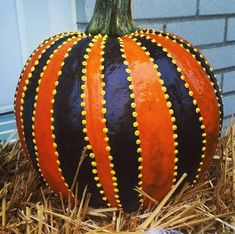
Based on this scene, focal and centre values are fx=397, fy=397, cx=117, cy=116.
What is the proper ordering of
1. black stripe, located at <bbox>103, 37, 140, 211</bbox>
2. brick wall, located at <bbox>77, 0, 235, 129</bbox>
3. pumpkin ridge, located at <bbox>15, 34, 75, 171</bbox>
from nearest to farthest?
black stripe, located at <bbox>103, 37, 140, 211</bbox> < pumpkin ridge, located at <bbox>15, 34, 75, 171</bbox> < brick wall, located at <bbox>77, 0, 235, 129</bbox>

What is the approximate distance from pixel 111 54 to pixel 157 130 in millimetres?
223

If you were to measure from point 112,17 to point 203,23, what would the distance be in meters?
0.95

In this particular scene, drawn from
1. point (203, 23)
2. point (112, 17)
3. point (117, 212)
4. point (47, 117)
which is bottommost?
point (117, 212)

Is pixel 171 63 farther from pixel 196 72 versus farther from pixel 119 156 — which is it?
pixel 119 156

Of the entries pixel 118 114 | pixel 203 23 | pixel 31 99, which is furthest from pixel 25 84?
pixel 203 23

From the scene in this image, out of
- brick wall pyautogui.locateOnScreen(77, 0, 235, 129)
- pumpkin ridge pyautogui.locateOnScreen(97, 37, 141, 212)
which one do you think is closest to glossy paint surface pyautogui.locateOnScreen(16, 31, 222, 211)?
pumpkin ridge pyautogui.locateOnScreen(97, 37, 141, 212)

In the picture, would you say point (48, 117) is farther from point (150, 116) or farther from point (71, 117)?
point (150, 116)

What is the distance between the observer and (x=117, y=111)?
958mm

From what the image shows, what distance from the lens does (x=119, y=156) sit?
986 millimetres

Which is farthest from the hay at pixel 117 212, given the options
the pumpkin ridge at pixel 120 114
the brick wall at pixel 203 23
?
the brick wall at pixel 203 23

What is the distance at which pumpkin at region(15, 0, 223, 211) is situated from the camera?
97 centimetres

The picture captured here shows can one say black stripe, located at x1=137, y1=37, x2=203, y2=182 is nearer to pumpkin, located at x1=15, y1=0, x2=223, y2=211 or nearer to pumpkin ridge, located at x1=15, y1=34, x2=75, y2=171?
pumpkin, located at x1=15, y1=0, x2=223, y2=211

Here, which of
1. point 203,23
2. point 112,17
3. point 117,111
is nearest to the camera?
point 117,111

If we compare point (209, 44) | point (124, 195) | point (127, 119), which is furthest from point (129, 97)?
point (209, 44)
